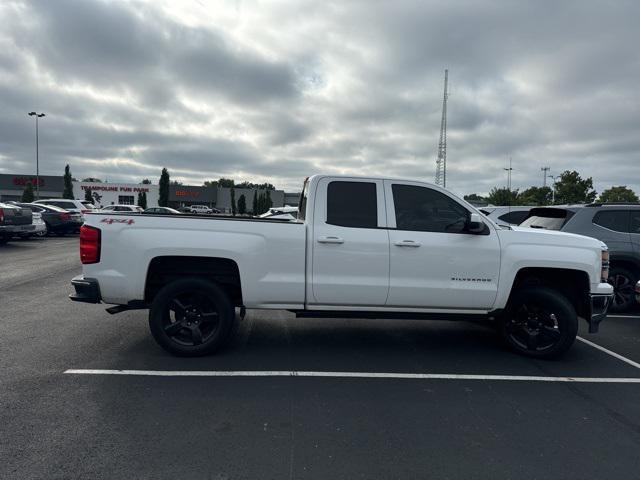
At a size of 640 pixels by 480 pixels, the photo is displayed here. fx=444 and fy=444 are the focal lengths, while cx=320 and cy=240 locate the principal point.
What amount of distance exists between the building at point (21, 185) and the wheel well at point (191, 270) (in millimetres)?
74497

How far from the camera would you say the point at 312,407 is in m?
3.79

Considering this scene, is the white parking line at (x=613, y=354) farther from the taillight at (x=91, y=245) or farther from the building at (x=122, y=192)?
the building at (x=122, y=192)

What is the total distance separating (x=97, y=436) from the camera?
3.23 metres

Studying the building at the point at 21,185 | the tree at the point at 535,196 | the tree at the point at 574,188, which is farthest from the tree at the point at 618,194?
the building at the point at 21,185

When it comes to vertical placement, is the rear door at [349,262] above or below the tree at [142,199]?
below

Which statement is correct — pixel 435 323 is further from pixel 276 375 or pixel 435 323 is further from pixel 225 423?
pixel 225 423

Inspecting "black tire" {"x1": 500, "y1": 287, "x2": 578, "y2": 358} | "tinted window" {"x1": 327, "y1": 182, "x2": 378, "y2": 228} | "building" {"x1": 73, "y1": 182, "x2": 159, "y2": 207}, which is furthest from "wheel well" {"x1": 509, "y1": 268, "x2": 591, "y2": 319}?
"building" {"x1": 73, "y1": 182, "x2": 159, "y2": 207}

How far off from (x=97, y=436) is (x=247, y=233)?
7.64ft

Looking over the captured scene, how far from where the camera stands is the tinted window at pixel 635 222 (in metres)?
7.68

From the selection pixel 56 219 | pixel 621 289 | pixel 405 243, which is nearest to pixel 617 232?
pixel 621 289

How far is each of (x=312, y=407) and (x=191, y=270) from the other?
6.97ft

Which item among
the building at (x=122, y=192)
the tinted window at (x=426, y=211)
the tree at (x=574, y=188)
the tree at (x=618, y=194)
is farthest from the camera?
the building at (x=122, y=192)

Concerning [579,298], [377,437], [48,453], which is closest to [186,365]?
[48,453]

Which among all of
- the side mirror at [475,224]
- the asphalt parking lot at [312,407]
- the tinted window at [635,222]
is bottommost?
the asphalt parking lot at [312,407]
